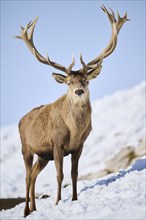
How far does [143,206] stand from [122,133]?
244ft

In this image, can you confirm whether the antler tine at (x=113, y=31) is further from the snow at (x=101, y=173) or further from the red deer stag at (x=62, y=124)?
the snow at (x=101, y=173)

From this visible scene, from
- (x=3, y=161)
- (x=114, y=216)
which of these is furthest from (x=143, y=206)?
(x=3, y=161)

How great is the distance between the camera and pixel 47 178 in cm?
6762

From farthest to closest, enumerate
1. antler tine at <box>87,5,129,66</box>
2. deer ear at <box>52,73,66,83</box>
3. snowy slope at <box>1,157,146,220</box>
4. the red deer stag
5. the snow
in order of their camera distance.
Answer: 1. antler tine at <box>87,5,129,66</box>
2. deer ear at <box>52,73,66,83</box>
3. the red deer stag
4. the snow
5. snowy slope at <box>1,157,146,220</box>

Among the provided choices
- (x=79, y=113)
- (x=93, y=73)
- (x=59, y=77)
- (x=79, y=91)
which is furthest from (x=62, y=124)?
(x=93, y=73)

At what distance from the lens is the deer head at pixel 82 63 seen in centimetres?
1122

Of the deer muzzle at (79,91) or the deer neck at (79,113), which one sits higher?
the deer muzzle at (79,91)

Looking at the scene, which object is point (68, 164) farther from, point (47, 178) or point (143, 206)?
point (143, 206)

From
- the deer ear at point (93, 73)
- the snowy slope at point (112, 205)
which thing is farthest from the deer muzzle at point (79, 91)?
the snowy slope at point (112, 205)

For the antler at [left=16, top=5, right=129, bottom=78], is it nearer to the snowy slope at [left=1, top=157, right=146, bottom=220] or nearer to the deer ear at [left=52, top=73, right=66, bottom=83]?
the deer ear at [left=52, top=73, right=66, bottom=83]

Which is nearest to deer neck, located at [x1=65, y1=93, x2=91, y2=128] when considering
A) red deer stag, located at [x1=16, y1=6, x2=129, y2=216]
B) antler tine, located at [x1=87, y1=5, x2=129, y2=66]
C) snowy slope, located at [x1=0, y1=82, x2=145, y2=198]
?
red deer stag, located at [x1=16, y1=6, x2=129, y2=216]

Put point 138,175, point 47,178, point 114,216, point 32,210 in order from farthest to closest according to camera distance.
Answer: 1. point 47,178
2. point 32,210
3. point 138,175
4. point 114,216

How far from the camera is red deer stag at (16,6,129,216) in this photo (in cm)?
1123

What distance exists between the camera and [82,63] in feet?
38.4
